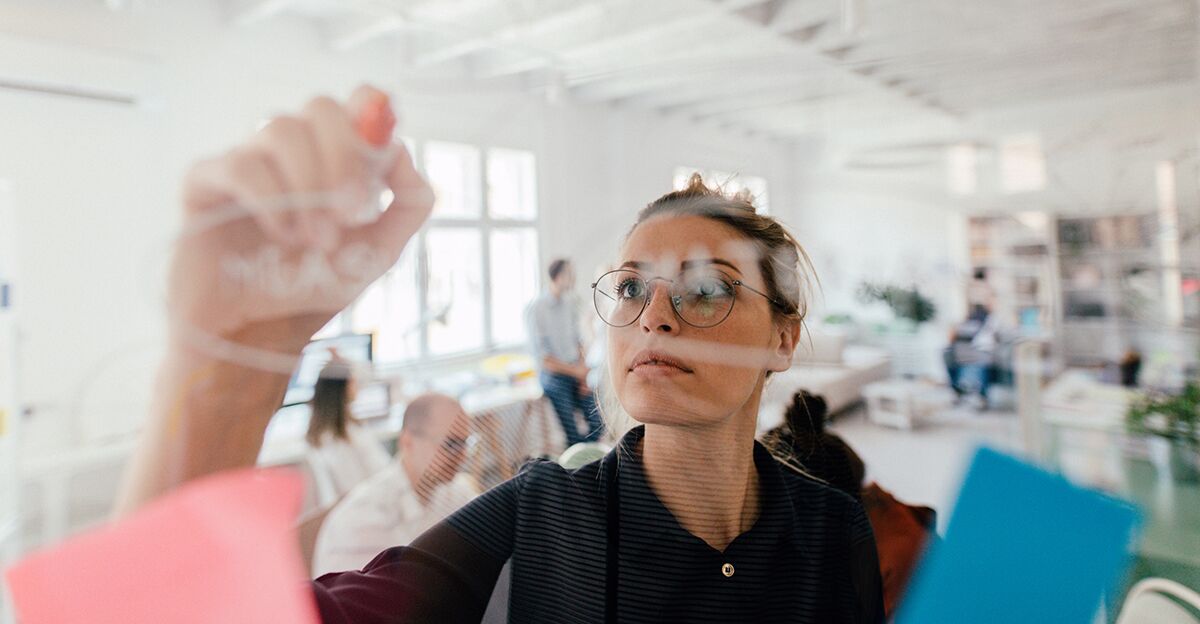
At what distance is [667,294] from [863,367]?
379mm

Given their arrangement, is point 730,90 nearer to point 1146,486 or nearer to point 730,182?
point 730,182

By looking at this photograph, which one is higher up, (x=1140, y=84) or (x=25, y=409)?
(x=1140, y=84)

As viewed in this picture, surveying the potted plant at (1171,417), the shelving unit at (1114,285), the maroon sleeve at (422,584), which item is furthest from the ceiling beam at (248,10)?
the potted plant at (1171,417)

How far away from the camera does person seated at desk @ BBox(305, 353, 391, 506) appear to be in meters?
0.35

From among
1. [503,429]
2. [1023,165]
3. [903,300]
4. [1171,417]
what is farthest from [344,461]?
[1171,417]

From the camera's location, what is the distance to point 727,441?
471 millimetres

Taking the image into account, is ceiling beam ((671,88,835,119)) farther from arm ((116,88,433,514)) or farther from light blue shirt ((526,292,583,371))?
arm ((116,88,433,514))

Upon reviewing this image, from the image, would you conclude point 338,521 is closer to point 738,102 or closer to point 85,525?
point 85,525

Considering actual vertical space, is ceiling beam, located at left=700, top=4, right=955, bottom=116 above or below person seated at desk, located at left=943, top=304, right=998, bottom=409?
above

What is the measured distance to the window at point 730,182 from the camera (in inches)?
18.3

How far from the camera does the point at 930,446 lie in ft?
2.28

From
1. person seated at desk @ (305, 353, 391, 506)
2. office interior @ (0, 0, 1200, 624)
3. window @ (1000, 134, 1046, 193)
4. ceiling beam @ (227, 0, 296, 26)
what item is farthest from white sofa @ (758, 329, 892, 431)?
ceiling beam @ (227, 0, 296, 26)

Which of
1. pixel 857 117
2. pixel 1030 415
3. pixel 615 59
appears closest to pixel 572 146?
pixel 615 59

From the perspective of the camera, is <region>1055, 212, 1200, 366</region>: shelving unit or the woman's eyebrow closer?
the woman's eyebrow
